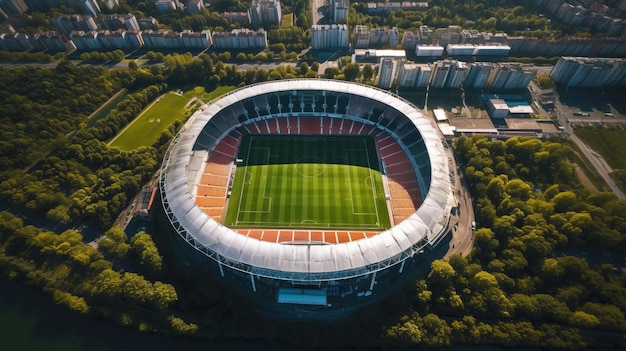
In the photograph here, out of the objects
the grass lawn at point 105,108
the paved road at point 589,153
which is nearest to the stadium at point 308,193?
the grass lawn at point 105,108

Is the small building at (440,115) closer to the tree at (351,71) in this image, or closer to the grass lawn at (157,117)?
the tree at (351,71)

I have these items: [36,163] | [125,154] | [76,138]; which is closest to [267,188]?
[125,154]

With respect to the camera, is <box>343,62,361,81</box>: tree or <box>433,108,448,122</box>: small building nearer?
<box>433,108,448,122</box>: small building

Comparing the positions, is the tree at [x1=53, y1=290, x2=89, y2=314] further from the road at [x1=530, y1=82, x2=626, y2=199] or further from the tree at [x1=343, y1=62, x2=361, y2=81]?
the road at [x1=530, y1=82, x2=626, y2=199]

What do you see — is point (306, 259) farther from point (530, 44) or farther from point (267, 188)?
point (530, 44)

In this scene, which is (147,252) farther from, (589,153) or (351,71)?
(589,153)

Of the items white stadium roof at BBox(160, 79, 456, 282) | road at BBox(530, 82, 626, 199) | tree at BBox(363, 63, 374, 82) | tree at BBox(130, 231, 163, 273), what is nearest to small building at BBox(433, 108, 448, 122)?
white stadium roof at BBox(160, 79, 456, 282)
